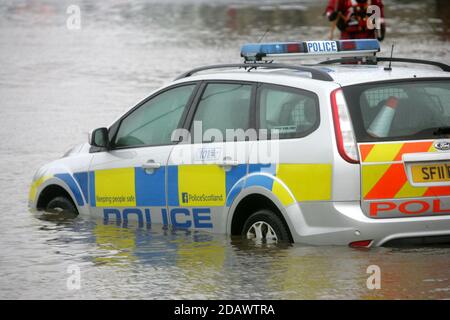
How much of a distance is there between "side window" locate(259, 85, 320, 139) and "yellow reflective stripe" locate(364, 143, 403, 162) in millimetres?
432

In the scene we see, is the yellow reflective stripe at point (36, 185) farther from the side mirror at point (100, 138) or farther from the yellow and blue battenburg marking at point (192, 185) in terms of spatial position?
the side mirror at point (100, 138)

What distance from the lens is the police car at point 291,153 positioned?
7.94 metres

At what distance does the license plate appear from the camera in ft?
26.2

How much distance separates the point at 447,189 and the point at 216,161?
5.34ft

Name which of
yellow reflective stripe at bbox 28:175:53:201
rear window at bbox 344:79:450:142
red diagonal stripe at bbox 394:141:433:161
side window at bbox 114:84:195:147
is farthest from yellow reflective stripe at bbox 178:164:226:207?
yellow reflective stripe at bbox 28:175:53:201

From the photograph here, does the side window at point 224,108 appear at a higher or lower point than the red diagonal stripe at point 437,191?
higher

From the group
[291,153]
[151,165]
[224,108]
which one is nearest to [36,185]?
[151,165]

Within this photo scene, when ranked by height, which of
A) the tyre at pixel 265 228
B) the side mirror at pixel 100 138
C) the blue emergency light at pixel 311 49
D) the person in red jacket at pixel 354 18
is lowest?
the tyre at pixel 265 228

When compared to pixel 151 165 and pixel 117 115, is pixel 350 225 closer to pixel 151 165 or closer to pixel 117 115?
pixel 151 165

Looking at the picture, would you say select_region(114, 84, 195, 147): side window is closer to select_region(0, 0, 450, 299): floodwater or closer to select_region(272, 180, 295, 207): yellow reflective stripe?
select_region(0, 0, 450, 299): floodwater

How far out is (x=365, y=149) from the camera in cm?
791

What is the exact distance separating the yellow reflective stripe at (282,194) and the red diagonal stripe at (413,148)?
756 mm

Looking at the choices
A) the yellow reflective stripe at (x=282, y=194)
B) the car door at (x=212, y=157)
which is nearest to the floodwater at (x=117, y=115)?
the car door at (x=212, y=157)
